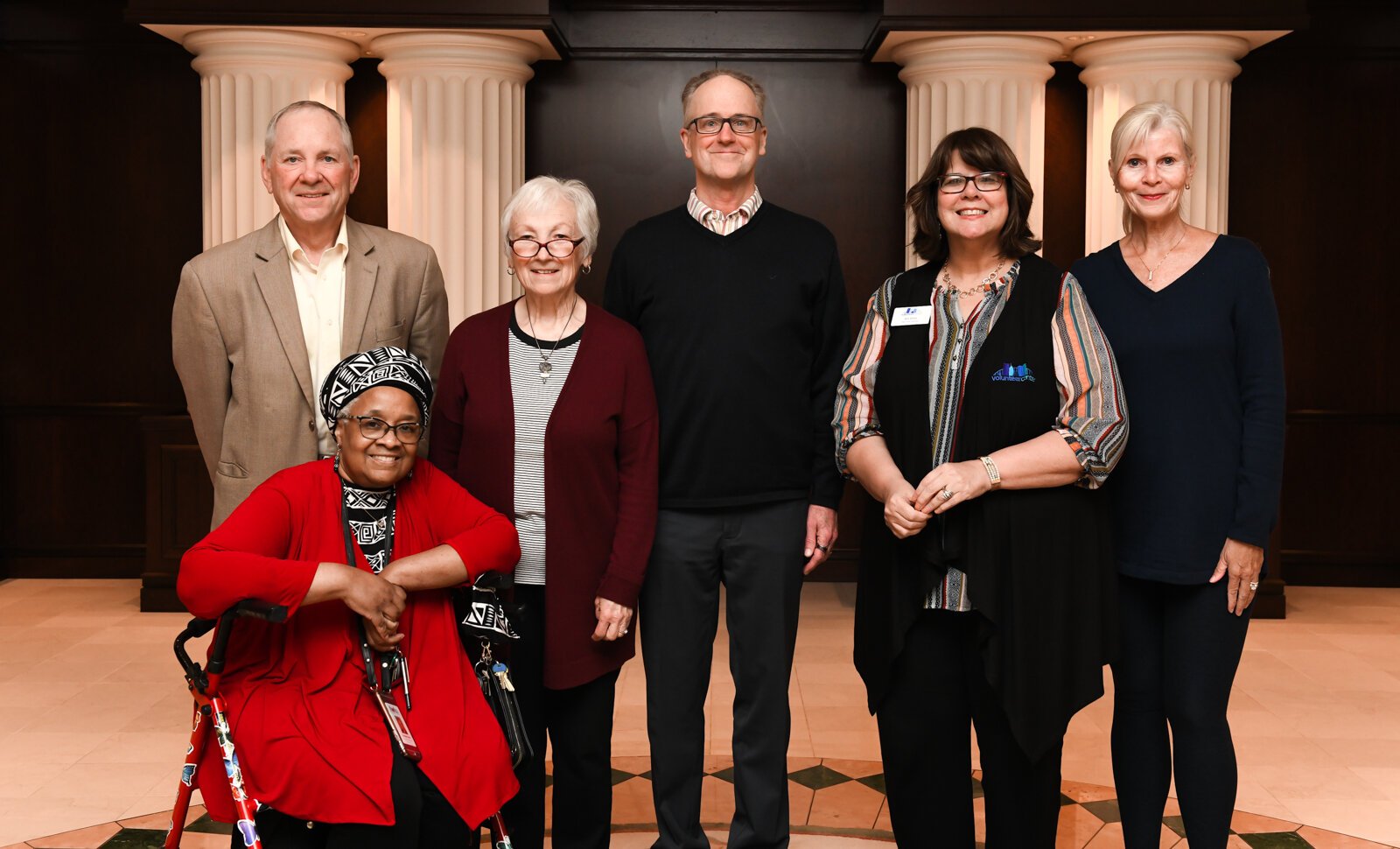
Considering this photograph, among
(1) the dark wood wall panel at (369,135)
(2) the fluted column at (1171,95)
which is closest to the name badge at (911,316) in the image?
(2) the fluted column at (1171,95)

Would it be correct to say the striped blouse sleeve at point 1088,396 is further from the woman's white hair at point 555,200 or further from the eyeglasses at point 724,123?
the woman's white hair at point 555,200

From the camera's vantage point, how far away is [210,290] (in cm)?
292

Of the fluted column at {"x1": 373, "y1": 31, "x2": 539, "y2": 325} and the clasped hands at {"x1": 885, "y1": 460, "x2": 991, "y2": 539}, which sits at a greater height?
the fluted column at {"x1": 373, "y1": 31, "x2": 539, "y2": 325}

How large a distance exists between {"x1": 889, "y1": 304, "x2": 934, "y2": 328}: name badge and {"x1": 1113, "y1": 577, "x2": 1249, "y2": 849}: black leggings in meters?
0.69

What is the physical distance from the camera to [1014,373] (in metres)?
2.54

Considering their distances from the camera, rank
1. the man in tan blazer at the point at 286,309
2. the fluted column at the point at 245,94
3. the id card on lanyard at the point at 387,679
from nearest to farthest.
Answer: the id card on lanyard at the point at 387,679
the man in tan blazer at the point at 286,309
the fluted column at the point at 245,94

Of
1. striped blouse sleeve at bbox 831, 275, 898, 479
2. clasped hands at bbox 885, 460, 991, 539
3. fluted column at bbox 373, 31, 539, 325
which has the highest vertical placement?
fluted column at bbox 373, 31, 539, 325

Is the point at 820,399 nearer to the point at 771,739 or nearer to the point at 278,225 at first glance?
the point at 771,739

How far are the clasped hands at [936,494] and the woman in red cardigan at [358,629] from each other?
804mm

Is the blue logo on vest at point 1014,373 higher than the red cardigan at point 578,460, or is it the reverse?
the blue logo on vest at point 1014,373

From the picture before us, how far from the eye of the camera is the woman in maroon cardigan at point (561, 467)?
2742mm

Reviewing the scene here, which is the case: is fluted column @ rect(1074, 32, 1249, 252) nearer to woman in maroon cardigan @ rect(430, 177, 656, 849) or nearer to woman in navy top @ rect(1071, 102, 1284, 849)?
woman in navy top @ rect(1071, 102, 1284, 849)

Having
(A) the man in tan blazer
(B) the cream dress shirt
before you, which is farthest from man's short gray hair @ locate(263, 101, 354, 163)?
(B) the cream dress shirt

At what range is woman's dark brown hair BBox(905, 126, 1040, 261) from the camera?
2.60 metres
